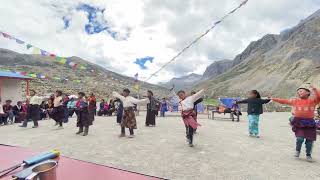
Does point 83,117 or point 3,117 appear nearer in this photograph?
point 83,117

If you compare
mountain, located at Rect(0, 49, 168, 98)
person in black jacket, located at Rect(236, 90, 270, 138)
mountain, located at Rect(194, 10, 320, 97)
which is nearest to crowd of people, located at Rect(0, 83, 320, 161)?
person in black jacket, located at Rect(236, 90, 270, 138)

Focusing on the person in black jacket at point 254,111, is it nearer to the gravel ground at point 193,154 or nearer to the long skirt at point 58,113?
the gravel ground at point 193,154

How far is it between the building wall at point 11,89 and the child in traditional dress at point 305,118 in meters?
17.8

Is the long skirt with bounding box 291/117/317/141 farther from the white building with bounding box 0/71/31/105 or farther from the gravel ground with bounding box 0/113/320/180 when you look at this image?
the white building with bounding box 0/71/31/105

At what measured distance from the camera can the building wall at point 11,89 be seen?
21.2 meters

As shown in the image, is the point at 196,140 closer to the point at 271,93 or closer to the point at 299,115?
the point at 299,115

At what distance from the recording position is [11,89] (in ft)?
71.7

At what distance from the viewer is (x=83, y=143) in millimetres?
9961

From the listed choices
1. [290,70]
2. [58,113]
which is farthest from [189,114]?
[290,70]

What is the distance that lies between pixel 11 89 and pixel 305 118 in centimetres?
1862

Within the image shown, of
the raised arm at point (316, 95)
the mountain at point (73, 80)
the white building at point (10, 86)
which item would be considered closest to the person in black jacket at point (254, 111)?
the raised arm at point (316, 95)

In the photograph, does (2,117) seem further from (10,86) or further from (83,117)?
(83,117)

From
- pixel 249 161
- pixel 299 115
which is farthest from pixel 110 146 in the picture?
pixel 299 115

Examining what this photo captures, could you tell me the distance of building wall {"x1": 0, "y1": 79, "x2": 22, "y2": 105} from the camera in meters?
21.2
